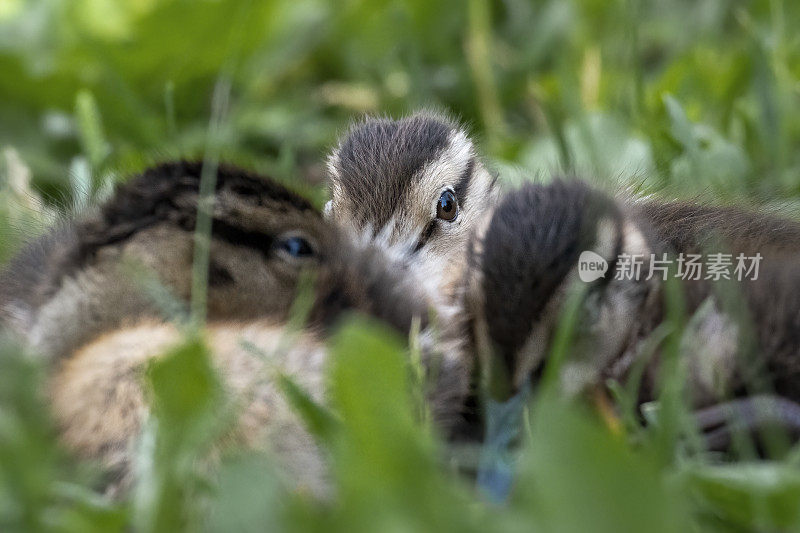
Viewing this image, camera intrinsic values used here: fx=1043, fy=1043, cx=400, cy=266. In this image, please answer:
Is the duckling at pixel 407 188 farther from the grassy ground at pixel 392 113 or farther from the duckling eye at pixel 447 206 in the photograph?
the grassy ground at pixel 392 113

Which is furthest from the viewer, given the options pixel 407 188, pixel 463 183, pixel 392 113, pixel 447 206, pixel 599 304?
pixel 392 113

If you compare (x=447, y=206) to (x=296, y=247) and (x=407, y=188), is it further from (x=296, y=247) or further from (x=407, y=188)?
(x=296, y=247)

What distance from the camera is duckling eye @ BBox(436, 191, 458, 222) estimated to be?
2.75m

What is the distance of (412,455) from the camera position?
129cm

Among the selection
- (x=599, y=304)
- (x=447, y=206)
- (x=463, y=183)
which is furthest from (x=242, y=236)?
(x=463, y=183)

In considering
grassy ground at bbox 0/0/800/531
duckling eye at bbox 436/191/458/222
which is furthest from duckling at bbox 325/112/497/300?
grassy ground at bbox 0/0/800/531

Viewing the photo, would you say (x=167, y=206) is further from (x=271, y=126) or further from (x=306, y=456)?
(x=271, y=126)

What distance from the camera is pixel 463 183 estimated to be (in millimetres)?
2889

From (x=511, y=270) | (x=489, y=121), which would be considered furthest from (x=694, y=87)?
(x=511, y=270)

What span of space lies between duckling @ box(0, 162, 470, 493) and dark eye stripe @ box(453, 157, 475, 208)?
0.84 m

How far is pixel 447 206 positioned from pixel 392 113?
4.30 feet

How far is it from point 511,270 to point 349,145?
1.02 m

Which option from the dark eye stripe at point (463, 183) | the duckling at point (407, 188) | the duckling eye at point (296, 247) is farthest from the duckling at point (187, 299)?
the dark eye stripe at point (463, 183)

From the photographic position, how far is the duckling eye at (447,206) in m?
2.75
